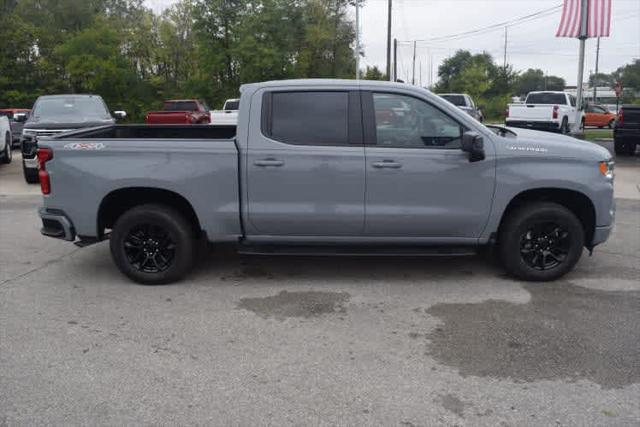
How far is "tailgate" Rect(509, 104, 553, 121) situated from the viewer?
71.9ft

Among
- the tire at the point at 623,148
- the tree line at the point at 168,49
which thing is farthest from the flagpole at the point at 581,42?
the tree line at the point at 168,49

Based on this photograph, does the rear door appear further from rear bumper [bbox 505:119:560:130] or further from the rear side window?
rear bumper [bbox 505:119:560:130]

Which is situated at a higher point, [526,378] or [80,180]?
[80,180]

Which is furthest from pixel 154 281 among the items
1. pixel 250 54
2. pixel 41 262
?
pixel 250 54

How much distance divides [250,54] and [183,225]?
3400cm

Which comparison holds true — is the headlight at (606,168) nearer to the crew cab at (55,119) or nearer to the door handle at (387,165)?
the door handle at (387,165)

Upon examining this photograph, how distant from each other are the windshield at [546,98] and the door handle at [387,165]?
67.8 feet

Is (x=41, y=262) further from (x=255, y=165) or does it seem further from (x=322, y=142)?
(x=322, y=142)

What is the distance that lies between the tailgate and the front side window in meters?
17.7

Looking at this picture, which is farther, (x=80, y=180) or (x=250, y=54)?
(x=250, y=54)

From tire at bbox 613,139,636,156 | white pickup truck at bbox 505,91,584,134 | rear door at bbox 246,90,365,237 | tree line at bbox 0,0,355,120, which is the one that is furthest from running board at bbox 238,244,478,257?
tree line at bbox 0,0,355,120

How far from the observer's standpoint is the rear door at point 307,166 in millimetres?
5719

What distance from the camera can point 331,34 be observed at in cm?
4541

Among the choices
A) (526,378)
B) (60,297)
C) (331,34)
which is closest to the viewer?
(526,378)
